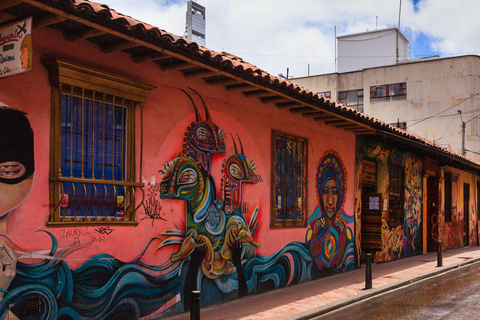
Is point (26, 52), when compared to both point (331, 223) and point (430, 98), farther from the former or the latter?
point (430, 98)

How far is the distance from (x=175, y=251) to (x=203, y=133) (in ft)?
6.90

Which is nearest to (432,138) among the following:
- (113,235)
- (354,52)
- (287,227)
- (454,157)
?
(354,52)

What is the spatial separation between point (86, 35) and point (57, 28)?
1.33ft

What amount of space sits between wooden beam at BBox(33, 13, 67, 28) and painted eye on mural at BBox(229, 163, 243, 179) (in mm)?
4553

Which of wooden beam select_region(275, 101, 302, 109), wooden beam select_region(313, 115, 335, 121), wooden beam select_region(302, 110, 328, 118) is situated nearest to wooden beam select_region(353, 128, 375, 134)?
wooden beam select_region(313, 115, 335, 121)

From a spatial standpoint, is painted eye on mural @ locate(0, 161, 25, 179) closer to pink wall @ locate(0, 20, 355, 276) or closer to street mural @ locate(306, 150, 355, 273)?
pink wall @ locate(0, 20, 355, 276)

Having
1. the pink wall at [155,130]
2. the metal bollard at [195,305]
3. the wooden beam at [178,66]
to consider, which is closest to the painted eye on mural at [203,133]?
the pink wall at [155,130]

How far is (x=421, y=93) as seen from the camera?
114 feet

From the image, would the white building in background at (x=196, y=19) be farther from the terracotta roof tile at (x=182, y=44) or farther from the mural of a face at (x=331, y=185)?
the terracotta roof tile at (x=182, y=44)

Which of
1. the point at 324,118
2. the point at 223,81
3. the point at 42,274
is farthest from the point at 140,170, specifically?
the point at 324,118

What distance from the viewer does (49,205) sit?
6.30 metres

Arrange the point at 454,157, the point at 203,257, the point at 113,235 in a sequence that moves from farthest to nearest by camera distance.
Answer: the point at 454,157 < the point at 203,257 < the point at 113,235

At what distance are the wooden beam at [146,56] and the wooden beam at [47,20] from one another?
1.62m

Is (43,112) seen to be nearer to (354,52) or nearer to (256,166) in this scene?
(256,166)
